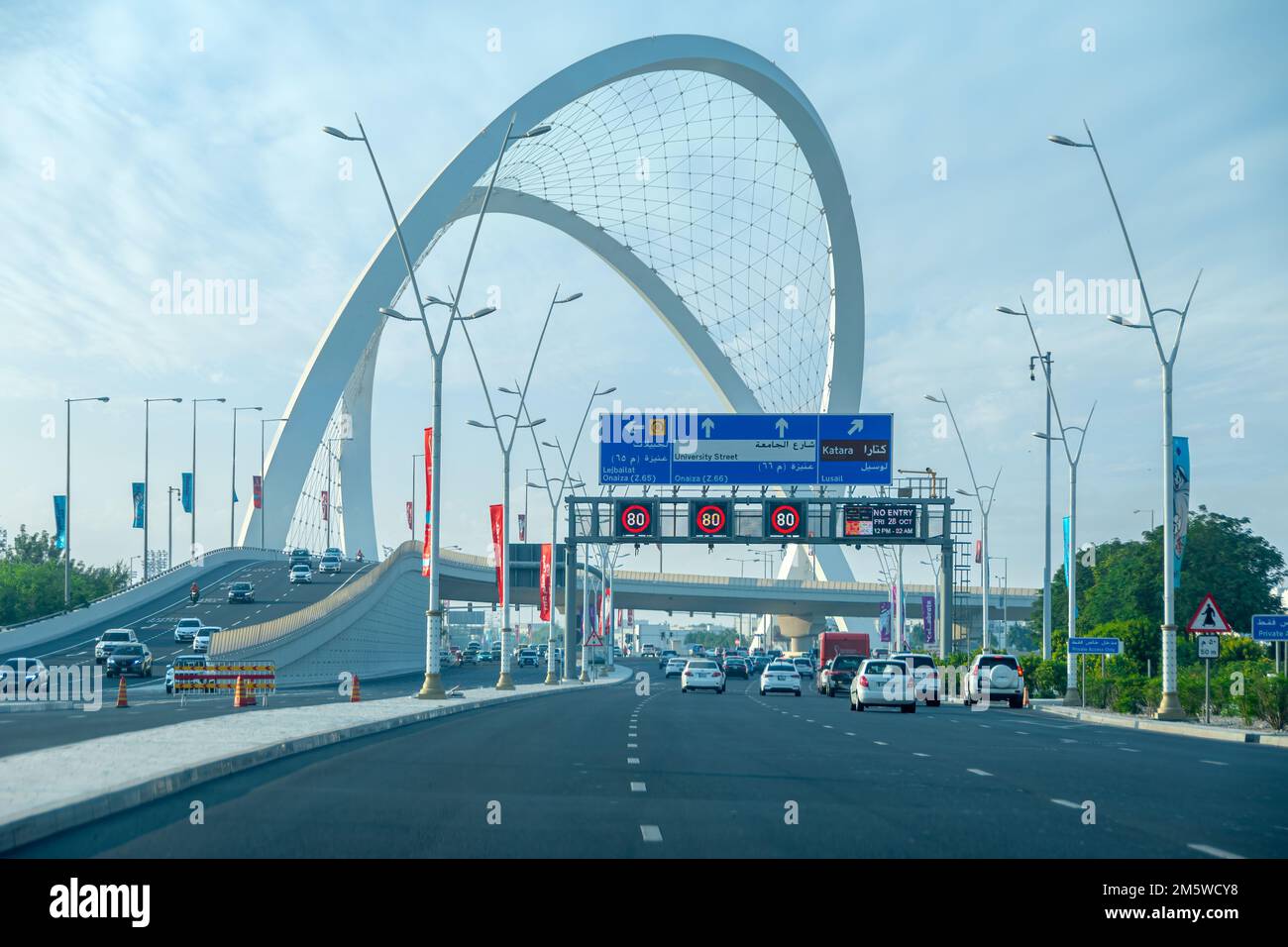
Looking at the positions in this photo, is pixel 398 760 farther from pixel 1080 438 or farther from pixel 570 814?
pixel 1080 438

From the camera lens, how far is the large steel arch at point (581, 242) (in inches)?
3201

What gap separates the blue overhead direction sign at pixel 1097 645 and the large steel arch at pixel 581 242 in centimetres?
4052

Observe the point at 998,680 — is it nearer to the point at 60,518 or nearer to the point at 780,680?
the point at 780,680

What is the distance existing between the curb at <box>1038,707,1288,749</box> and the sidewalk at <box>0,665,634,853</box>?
17.9 metres

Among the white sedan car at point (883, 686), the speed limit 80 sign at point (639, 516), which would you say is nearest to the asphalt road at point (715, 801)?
the white sedan car at point (883, 686)

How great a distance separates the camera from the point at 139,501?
3477 inches

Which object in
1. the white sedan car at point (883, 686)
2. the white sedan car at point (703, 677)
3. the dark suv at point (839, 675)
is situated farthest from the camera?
the white sedan car at point (703, 677)

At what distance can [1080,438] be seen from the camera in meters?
56.8

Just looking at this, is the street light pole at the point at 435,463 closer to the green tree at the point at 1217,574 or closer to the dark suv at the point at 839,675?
the dark suv at the point at 839,675

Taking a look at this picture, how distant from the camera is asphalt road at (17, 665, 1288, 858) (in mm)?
11664

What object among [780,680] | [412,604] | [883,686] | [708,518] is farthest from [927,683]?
[412,604]

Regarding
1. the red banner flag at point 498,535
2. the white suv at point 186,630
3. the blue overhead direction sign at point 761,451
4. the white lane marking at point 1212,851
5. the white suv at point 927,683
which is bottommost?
the white suv at point 927,683
